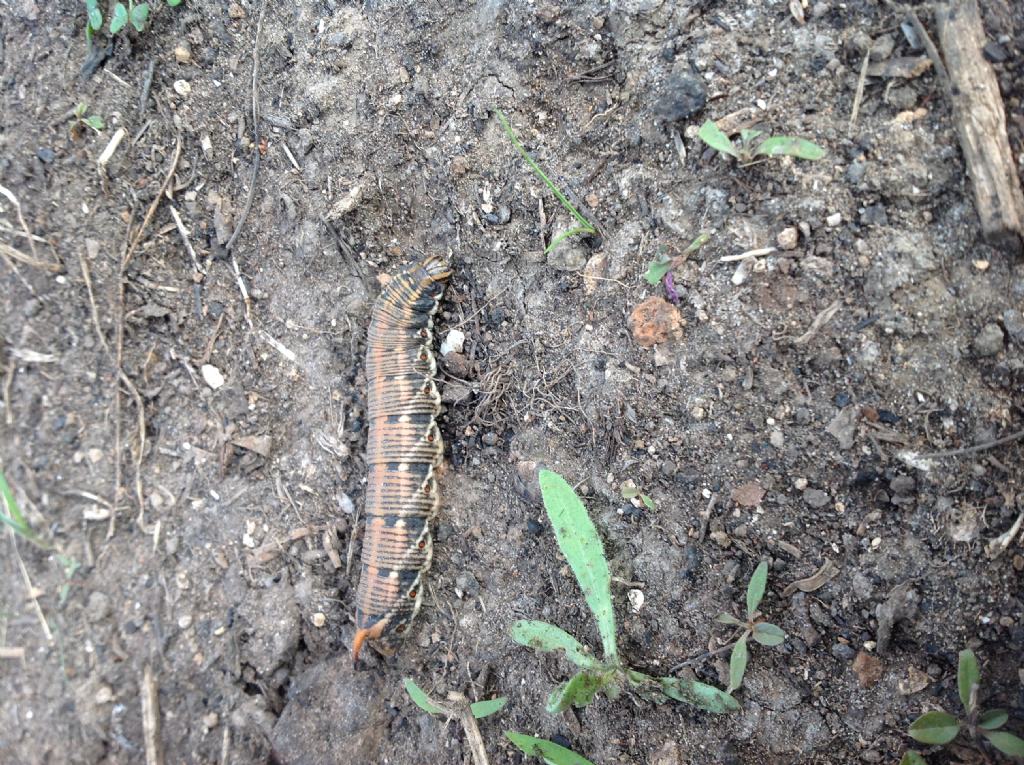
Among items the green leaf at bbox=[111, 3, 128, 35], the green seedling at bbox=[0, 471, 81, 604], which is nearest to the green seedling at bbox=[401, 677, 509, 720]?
the green seedling at bbox=[0, 471, 81, 604]

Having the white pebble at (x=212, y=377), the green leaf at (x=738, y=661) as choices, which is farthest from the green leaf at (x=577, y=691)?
the white pebble at (x=212, y=377)

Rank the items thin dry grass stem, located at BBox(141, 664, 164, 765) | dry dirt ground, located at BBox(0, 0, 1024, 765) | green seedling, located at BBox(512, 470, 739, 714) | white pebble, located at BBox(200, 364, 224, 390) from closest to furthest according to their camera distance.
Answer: dry dirt ground, located at BBox(0, 0, 1024, 765) < green seedling, located at BBox(512, 470, 739, 714) < thin dry grass stem, located at BBox(141, 664, 164, 765) < white pebble, located at BBox(200, 364, 224, 390)

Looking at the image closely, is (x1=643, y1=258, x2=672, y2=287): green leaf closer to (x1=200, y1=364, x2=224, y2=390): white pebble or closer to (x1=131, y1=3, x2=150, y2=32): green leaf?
(x1=200, y1=364, x2=224, y2=390): white pebble

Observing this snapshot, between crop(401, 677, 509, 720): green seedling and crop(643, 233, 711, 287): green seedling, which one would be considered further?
crop(401, 677, 509, 720): green seedling

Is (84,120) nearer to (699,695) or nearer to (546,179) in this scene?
(546,179)

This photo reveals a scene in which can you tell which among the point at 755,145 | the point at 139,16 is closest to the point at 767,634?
the point at 755,145

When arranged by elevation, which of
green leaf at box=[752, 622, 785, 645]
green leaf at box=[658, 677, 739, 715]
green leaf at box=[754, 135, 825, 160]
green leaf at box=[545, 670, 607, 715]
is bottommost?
green leaf at box=[658, 677, 739, 715]
